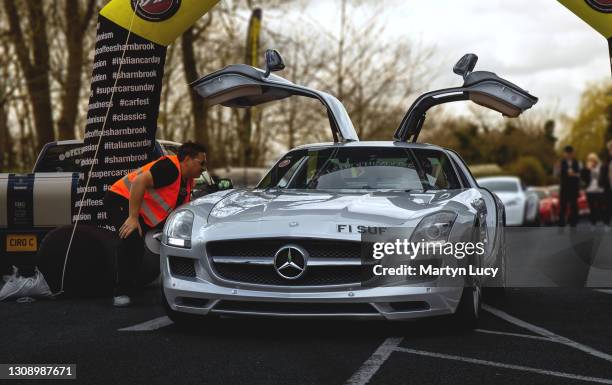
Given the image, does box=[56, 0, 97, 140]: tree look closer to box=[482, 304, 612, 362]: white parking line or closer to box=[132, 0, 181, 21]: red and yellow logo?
box=[132, 0, 181, 21]: red and yellow logo

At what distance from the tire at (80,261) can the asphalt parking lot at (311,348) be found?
770 mm

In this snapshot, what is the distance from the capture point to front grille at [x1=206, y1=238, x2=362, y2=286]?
251 inches

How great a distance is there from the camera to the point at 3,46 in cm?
2764

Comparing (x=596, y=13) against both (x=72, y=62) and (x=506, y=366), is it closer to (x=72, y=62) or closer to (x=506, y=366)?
(x=506, y=366)

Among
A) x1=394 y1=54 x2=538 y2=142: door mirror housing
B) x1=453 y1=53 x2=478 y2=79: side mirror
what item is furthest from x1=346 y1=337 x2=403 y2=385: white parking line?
x1=453 y1=53 x2=478 y2=79: side mirror

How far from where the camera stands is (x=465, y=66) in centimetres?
960

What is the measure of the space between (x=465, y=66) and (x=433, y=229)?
11.5ft

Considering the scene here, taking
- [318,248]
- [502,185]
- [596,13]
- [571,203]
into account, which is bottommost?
[571,203]

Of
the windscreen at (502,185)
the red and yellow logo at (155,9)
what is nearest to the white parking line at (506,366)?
the red and yellow logo at (155,9)

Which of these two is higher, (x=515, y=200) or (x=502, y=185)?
(x=502, y=185)

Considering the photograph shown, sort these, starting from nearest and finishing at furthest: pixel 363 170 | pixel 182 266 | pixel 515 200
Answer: pixel 182 266 < pixel 363 170 < pixel 515 200

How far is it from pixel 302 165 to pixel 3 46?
21507mm

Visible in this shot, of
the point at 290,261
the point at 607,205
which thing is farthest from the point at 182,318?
the point at 607,205

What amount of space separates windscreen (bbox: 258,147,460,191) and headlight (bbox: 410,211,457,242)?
1089 mm
